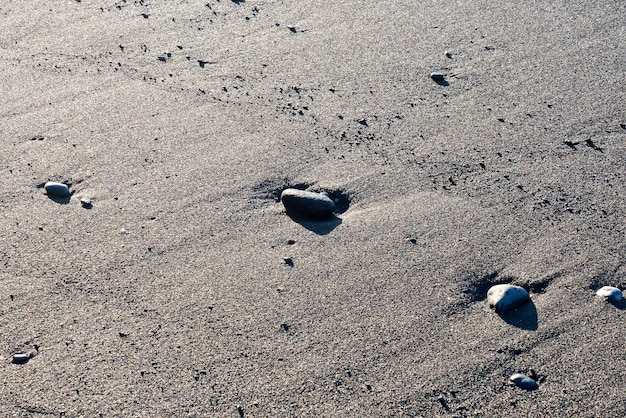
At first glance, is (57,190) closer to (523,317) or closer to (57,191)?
(57,191)

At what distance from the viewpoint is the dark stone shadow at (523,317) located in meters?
2.45

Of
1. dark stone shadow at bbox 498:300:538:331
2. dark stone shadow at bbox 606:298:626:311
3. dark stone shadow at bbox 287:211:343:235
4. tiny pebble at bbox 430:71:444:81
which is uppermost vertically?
tiny pebble at bbox 430:71:444:81

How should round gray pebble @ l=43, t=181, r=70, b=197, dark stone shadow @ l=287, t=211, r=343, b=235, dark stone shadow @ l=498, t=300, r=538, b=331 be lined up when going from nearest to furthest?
1. dark stone shadow @ l=498, t=300, r=538, b=331
2. dark stone shadow @ l=287, t=211, r=343, b=235
3. round gray pebble @ l=43, t=181, r=70, b=197

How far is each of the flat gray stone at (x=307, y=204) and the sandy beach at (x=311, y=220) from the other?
0.05 m

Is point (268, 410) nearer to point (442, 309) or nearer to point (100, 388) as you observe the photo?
point (100, 388)

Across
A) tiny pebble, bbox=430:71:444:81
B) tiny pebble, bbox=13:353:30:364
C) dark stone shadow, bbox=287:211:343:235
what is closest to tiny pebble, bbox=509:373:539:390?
dark stone shadow, bbox=287:211:343:235

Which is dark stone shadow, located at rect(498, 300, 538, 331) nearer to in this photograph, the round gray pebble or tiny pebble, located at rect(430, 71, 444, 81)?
tiny pebble, located at rect(430, 71, 444, 81)

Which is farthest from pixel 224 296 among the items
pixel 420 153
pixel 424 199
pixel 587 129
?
pixel 587 129

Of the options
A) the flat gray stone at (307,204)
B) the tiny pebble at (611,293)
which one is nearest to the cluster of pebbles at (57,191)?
the flat gray stone at (307,204)

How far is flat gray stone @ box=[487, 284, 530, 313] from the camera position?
2.49 m

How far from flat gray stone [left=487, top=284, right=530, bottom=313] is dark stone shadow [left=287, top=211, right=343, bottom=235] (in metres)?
0.64

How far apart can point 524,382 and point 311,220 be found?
3.33ft

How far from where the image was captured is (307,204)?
9.53 ft

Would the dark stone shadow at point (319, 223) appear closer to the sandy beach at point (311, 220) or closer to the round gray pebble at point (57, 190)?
the sandy beach at point (311, 220)
